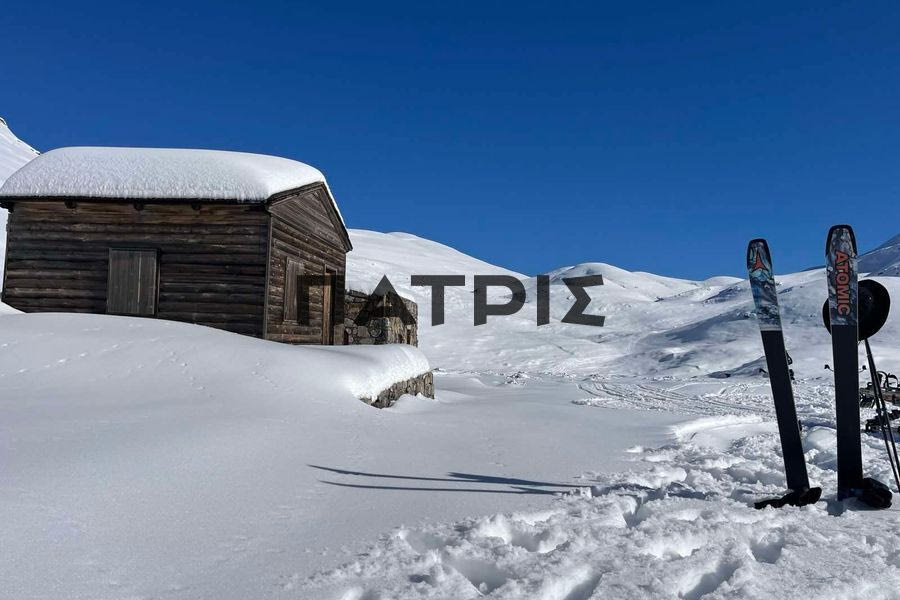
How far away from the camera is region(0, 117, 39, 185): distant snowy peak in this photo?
193 feet

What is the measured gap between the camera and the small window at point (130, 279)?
1191 centimetres

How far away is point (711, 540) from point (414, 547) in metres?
1.55

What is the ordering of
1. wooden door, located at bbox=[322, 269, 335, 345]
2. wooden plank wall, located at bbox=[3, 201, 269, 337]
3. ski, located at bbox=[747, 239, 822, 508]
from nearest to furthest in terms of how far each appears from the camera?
ski, located at bbox=[747, 239, 822, 508]
wooden plank wall, located at bbox=[3, 201, 269, 337]
wooden door, located at bbox=[322, 269, 335, 345]

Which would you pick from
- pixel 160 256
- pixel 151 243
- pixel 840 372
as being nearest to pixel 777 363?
pixel 840 372

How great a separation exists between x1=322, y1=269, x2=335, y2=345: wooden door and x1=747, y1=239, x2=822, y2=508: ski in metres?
11.9

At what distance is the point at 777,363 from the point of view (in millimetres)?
4438

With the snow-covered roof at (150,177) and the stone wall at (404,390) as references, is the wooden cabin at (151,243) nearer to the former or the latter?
the snow-covered roof at (150,177)

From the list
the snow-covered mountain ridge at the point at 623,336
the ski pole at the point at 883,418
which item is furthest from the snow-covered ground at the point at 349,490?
the snow-covered mountain ridge at the point at 623,336

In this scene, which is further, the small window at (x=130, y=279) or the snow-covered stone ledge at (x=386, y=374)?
the small window at (x=130, y=279)

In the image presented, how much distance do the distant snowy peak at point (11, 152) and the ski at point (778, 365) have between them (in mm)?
63642

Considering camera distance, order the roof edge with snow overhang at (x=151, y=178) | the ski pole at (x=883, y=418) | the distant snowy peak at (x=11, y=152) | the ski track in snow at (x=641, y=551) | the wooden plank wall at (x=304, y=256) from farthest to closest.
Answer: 1. the distant snowy peak at (x=11, y=152)
2. the wooden plank wall at (x=304, y=256)
3. the roof edge with snow overhang at (x=151, y=178)
4. the ski pole at (x=883, y=418)
5. the ski track in snow at (x=641, y=551)

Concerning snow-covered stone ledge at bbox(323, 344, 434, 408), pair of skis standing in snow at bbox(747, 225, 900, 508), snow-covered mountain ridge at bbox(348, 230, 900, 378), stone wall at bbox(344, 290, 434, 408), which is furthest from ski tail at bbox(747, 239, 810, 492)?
snow-covered mountain ridge at bbox(348, 230, 900, 378)

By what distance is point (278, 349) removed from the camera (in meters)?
8.84

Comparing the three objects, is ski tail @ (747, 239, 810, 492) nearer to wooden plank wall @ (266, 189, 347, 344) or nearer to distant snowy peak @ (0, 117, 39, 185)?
wooden plank wall @ (266, 189, 347, 344)
